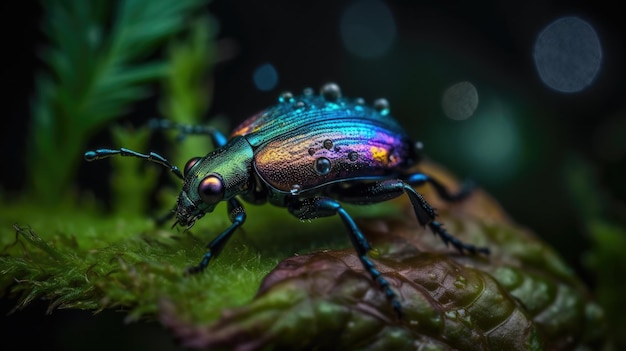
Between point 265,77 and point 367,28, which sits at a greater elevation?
point 367,28

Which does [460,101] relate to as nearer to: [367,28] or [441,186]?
[367,28]

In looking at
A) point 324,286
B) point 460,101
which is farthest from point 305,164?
point 460,101

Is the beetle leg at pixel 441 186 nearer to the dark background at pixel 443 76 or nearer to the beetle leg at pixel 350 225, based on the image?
the beetle leg at pixel 350 225

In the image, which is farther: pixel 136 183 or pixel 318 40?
pixel 318 40

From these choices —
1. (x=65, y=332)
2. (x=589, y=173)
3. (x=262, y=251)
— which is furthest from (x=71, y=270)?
(x=589, y=173)

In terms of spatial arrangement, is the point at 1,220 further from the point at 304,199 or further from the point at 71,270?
the point at 304,199

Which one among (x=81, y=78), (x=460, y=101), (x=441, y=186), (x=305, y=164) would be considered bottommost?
(x=441, y=186)

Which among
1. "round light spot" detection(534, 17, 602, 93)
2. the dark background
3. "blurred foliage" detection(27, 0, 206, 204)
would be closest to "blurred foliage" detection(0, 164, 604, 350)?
"blurred foliage" detection(27, 0, 206, 204)
